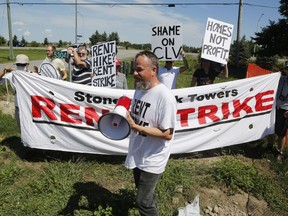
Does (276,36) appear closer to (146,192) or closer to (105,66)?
(105,66)

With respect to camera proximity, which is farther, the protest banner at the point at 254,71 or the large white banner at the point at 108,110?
the protest banner at the point at 254,71

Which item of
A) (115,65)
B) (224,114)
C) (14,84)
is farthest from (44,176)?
(224,114)

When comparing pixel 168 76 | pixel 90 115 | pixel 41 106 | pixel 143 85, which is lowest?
pixel 90 115

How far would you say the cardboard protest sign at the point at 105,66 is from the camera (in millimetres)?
5465

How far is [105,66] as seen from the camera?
5.50 metres

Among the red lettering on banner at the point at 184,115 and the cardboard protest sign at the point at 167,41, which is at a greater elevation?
the cardboard protest sign at the point at 167,41

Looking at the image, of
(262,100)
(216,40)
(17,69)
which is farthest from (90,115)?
(262,100)

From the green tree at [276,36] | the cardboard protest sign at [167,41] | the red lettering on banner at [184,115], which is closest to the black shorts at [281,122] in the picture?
the red lettering on banner at [184,115]

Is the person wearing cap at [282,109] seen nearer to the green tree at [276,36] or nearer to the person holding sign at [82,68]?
the person holding sign at [82,68]

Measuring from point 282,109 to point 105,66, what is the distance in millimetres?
3215

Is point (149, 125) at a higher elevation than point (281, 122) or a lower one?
higher

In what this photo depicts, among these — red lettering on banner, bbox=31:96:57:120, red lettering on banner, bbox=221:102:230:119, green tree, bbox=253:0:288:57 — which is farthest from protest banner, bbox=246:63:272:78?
green tree, bbox=253:0:288:57

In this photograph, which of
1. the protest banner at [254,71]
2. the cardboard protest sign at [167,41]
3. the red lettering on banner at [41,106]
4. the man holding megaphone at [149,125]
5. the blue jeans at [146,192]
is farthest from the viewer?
the protest banner at [254,71]

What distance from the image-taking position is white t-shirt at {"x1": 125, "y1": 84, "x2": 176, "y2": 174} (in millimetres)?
2658
